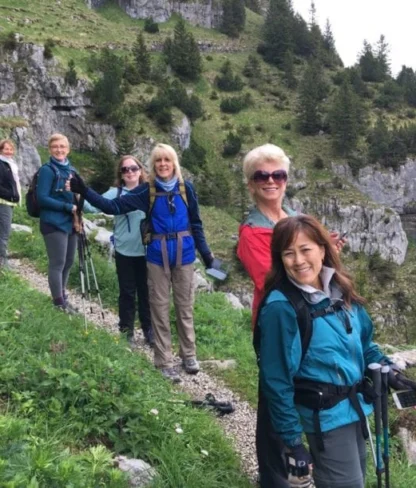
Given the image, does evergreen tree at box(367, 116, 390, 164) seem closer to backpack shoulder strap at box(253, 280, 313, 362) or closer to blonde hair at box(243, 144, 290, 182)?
blonde hair at box(243, 144, 290, 182)

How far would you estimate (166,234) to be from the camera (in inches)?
195

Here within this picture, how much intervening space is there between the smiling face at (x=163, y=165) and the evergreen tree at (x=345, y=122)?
52.3 m

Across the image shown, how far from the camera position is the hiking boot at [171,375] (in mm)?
5195

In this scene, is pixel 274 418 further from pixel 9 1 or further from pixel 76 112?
pixel 9 1

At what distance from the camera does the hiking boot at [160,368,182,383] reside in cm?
520

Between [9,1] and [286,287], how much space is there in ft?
193

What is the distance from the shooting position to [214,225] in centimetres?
3203

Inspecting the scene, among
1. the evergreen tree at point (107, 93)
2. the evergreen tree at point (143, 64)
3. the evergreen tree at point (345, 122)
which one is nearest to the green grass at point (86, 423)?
the evergreen tree at point (107, 93)

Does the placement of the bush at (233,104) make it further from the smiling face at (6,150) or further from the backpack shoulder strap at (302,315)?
the backpack shoulder strap at (302,315)

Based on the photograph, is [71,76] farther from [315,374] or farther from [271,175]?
[315,374]

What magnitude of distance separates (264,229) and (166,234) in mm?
2088

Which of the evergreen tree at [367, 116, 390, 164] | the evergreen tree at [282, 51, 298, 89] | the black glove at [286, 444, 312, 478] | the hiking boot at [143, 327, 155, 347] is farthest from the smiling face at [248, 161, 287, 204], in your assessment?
the evergreen tree at [282, 51, 298, 89]

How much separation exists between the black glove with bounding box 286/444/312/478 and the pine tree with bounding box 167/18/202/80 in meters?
58.7

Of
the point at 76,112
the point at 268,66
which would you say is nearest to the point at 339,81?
the point at 268,66
